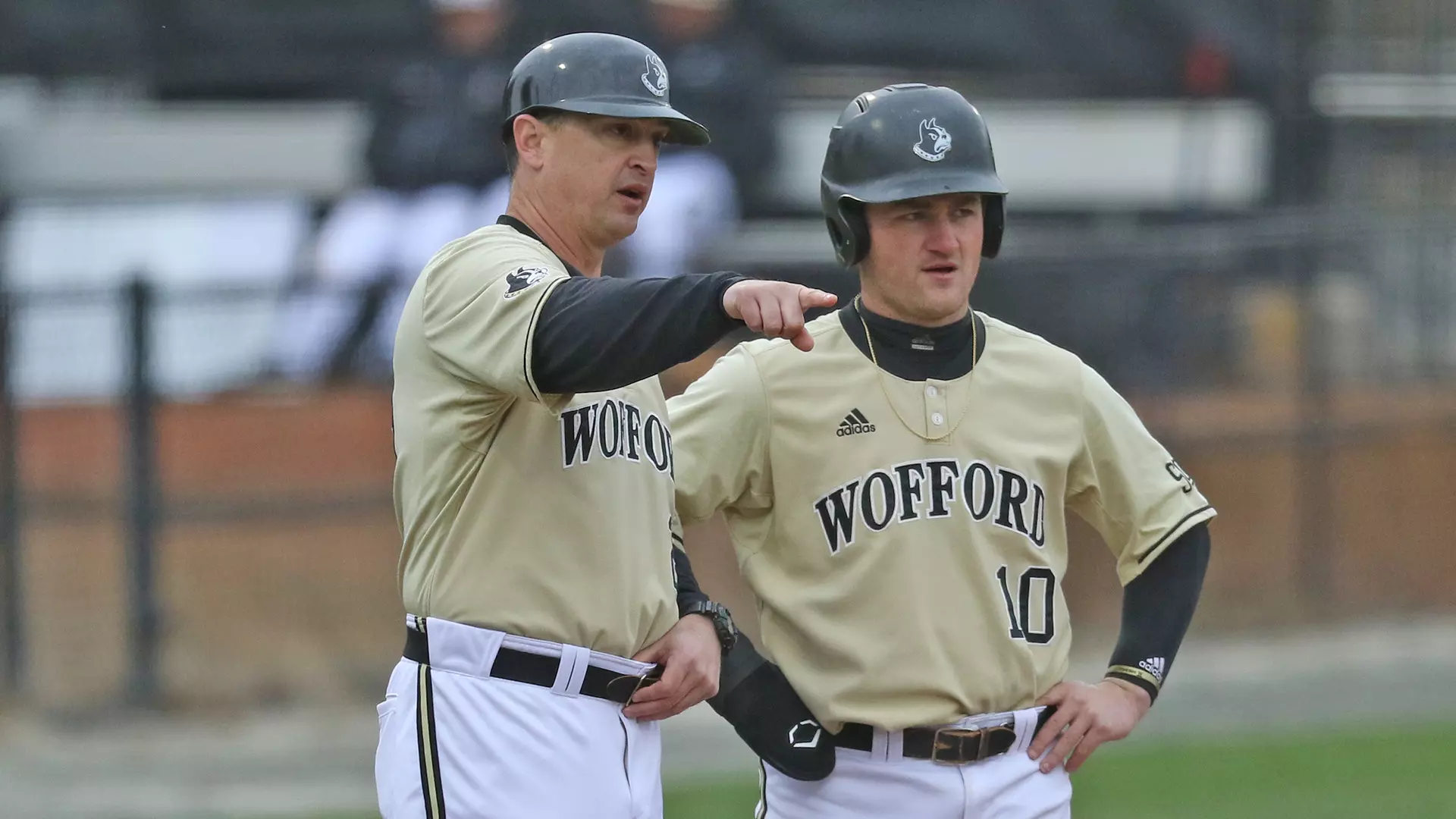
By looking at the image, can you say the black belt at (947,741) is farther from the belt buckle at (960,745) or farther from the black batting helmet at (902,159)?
the black batting helmet at (902,159)

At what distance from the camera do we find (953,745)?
389cm

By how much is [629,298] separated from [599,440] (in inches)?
22.1

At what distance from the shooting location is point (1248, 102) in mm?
12375

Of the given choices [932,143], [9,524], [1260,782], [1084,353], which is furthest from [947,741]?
[1084,353]

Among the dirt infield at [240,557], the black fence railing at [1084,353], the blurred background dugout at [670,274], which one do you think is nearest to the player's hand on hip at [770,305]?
the blurred background dugout at [670,274]

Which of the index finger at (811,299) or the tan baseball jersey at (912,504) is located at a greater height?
the index finger at (811,299)

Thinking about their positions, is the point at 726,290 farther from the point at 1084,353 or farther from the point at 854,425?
the point at 1084,353

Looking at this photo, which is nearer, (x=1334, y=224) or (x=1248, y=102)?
(x=1334, y=224)

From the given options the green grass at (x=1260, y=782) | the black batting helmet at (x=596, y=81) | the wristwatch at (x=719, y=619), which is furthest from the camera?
the green grass at (x=1260, y=782)

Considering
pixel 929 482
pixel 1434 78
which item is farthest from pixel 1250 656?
pixel 929 482

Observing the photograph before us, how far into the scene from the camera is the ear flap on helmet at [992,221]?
4055 mm

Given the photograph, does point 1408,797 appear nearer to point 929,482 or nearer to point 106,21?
point 929,482

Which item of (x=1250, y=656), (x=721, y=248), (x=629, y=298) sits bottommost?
(x=1250, y=656)

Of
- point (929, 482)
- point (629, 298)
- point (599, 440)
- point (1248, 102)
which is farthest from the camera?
point (1248, 102)
